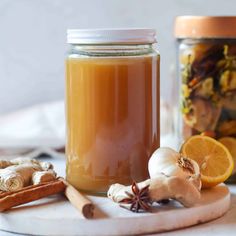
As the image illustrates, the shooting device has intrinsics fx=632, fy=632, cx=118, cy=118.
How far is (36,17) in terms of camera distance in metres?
2.00

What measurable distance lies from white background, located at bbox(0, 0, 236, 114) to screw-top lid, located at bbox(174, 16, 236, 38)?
2.63 ft

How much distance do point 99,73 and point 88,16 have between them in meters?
1.06

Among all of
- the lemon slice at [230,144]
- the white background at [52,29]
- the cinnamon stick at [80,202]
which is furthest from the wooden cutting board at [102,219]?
the white background at [52,29]

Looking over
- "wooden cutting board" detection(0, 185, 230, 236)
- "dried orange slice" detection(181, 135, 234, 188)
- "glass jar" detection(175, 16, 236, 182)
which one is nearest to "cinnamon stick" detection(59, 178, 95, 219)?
"wooden cutting board" detection(0, 185, 230, 236)

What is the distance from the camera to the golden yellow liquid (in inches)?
38.0

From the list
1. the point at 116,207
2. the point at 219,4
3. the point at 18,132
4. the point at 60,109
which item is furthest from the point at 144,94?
the point at 219,4

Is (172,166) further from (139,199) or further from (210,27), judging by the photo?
(210,27)

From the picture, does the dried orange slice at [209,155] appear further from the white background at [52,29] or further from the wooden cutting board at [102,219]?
the white background at [52,29]

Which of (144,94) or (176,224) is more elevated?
(144,94)

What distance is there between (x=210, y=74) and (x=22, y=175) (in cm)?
39

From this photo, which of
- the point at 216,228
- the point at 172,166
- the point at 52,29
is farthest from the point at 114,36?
the point at 52,29

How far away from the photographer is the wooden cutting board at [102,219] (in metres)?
0.85

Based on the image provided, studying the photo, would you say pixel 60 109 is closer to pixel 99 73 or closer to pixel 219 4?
pixel 219 4

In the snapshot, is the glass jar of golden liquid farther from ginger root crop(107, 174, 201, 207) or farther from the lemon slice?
the lemon slice
